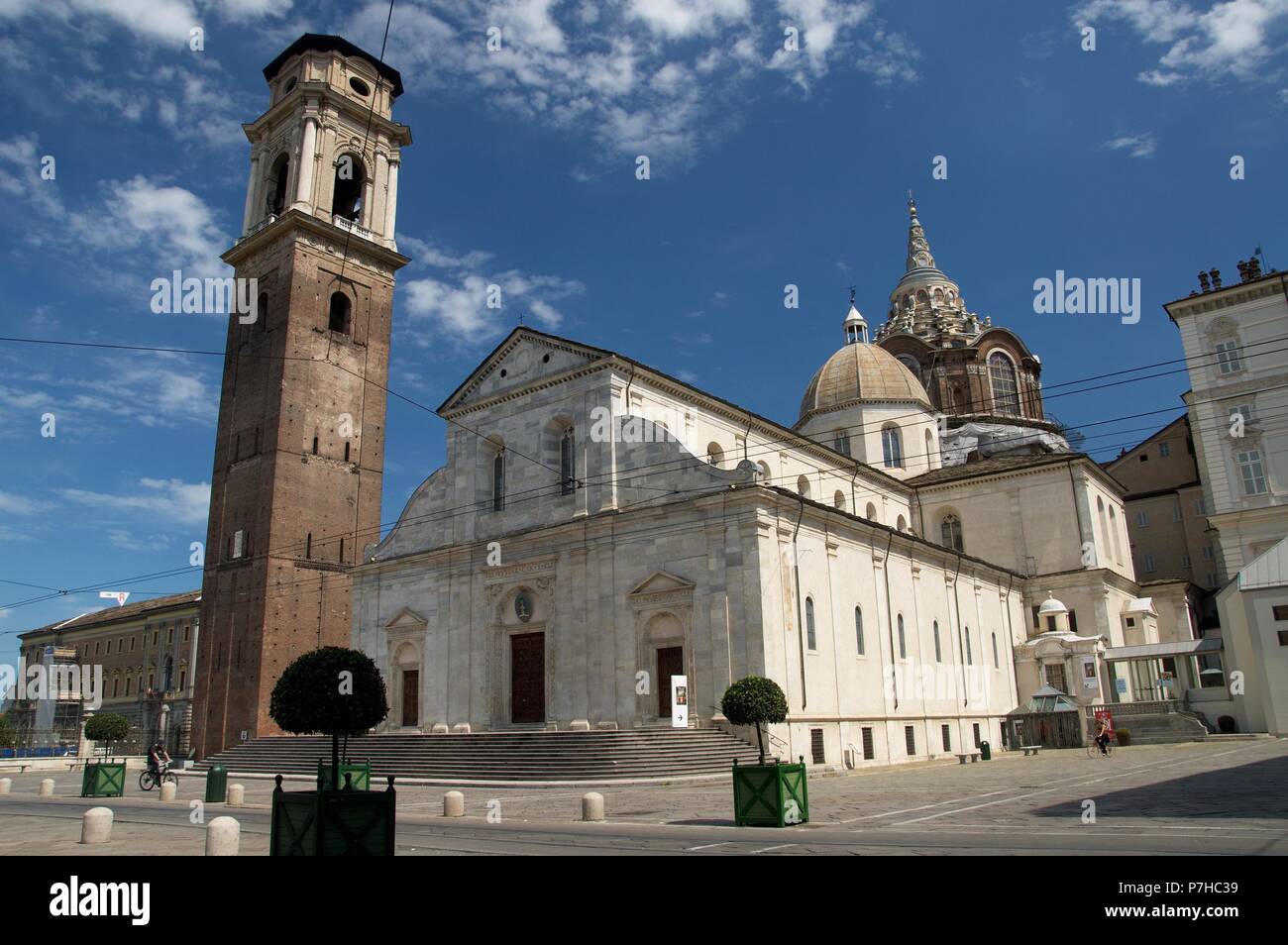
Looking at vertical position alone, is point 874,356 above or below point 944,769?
above

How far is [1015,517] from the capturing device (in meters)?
44.7

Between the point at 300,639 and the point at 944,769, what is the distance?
2839cm

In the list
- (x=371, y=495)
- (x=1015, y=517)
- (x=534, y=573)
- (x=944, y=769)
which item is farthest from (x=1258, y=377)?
(x=371, y=495)

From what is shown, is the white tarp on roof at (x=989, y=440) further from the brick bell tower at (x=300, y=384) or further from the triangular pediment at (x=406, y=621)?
the triangular pediment at (x=406, y=621)

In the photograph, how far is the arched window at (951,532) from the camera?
46250mm

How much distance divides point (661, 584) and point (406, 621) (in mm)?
12427

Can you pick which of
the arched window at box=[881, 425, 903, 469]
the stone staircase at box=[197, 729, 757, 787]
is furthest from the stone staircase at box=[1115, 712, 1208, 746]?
the stone staircase at box=[197, 729, 757, 787]

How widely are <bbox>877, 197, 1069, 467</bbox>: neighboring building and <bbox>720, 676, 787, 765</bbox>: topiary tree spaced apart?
3811cm

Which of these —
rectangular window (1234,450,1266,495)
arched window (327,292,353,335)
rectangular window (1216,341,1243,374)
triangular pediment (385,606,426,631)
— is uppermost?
arched window (327,292,353,335)

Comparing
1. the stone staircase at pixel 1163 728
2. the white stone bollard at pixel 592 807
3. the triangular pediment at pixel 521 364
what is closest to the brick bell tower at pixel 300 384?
the triangular pediment at pixel 521 364

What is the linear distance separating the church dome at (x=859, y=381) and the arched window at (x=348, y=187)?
86.0ft

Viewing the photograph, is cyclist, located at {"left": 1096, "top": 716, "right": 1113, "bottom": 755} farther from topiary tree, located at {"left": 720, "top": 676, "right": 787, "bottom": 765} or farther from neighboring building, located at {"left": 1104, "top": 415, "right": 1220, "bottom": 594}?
neighboring building, located at {"left": 1104, "top": 415, "right": 1220, "bottom": 594}

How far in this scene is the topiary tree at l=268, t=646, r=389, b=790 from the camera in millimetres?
13859
